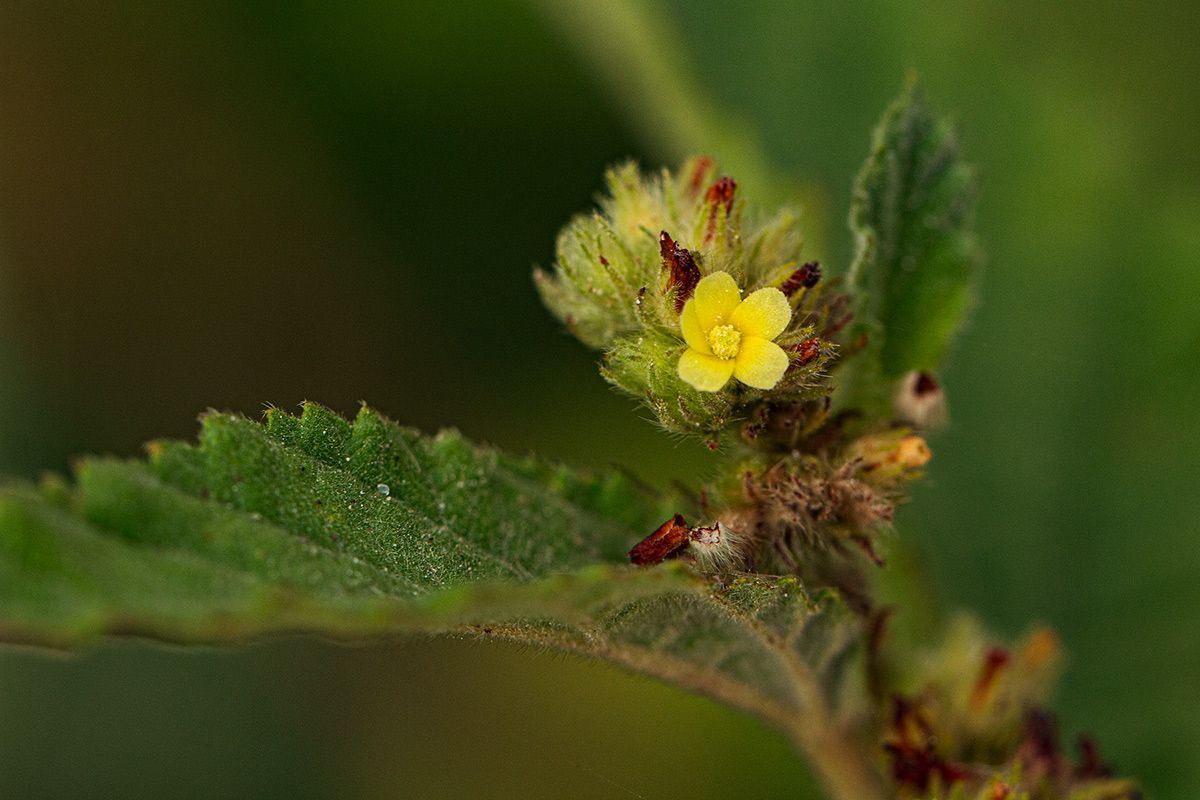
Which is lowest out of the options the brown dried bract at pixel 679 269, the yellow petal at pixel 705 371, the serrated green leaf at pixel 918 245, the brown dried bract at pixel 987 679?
the brown dried bract at pixel 987 679

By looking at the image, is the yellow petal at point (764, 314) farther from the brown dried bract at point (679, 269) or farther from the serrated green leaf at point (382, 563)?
the serrated green leaf at point (382, 563)

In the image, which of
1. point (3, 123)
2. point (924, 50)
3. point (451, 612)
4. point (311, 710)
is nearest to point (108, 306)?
point (3, 123)

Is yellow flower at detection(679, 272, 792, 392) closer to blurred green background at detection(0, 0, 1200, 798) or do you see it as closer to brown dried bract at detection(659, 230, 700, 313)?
brown dried bract at detection(659, 230, 700, 313)

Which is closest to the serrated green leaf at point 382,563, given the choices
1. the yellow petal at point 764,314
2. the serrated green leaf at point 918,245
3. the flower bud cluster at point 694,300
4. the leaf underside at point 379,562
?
the leaf underside at point 379,562

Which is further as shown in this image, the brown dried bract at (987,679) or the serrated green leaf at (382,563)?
the brown dried bract at (987,679)

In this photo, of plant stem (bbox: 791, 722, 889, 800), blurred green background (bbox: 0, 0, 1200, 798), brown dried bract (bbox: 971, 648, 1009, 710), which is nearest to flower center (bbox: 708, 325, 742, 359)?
plant stem (bbox: 791, 722, 889, 800)

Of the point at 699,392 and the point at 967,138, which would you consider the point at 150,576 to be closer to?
the point at 699,392
